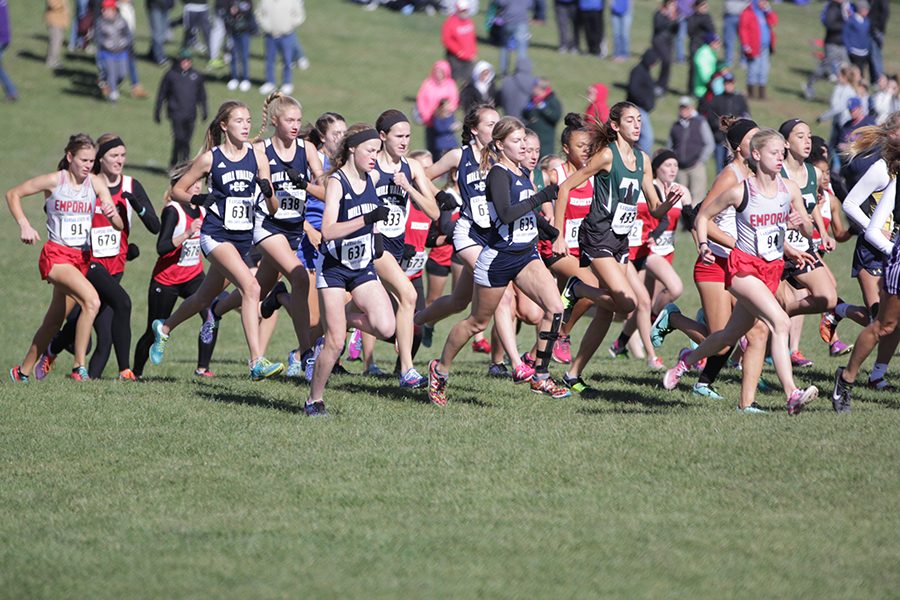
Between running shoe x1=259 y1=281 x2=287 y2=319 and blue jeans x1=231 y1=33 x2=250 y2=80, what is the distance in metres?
15.3

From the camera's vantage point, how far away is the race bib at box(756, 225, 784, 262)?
339 inches

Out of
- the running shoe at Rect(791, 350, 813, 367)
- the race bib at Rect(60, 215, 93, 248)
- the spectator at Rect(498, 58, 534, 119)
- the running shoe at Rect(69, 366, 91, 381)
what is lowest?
the running shoe at Rect(791, 350, 813, 367)

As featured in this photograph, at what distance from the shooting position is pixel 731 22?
95.1 feet

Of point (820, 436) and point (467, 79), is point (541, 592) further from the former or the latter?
point (467, 79)

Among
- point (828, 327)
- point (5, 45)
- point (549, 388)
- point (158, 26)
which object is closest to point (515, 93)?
point (158, 26)

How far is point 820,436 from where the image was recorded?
791 centimetres

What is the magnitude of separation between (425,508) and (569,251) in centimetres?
429

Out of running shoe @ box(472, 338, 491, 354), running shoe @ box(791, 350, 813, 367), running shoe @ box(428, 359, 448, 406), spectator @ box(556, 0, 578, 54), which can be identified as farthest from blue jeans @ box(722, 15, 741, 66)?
running shoe @ box(428, 359, 448, 406)

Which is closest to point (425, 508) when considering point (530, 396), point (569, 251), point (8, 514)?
point (8, 514)

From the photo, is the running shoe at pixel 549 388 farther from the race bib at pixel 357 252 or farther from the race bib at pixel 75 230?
the race bib at pixel 75 230

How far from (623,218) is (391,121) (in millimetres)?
2091

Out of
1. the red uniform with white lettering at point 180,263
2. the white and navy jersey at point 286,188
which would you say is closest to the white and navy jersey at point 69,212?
the red uniform with white lettering at point 180,263

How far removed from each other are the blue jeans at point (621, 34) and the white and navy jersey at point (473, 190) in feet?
67.2

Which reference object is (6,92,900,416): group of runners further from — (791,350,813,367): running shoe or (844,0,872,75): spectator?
(844,0,872,75): spectator
